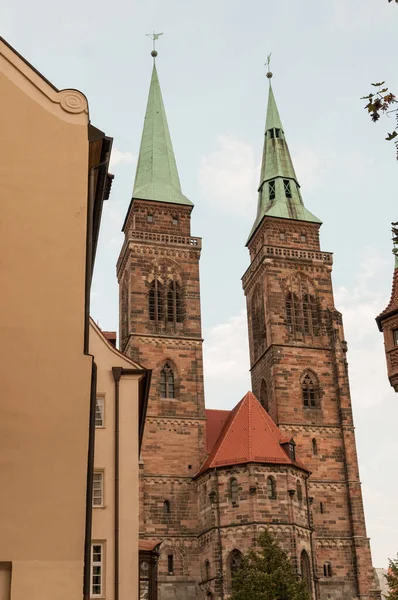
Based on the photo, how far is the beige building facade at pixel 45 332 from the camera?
11.5 m

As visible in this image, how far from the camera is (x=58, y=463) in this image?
12.0m

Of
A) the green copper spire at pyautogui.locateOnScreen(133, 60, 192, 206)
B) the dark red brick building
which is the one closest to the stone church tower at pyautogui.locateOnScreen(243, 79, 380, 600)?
the green copper spire at pyautogui.locateOnScreen(133, 60, 192, 206)

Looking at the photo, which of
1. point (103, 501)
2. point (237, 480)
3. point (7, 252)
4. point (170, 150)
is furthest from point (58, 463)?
point (170, 150)

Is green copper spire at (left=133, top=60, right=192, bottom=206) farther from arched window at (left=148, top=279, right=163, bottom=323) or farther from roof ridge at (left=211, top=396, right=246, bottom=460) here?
roof ridge at (left=211, top=396, right=246, bottom=460)

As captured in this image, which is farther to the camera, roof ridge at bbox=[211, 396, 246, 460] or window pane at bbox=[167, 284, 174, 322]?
window pane at bbox=[167, 284, 174, 322]

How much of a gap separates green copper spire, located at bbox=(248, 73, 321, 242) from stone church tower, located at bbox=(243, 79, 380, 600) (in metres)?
0.14

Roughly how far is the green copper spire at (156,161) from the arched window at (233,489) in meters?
19.4

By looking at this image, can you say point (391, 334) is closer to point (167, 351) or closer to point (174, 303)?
point (167, 351)

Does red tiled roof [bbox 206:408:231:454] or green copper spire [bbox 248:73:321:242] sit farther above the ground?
green copper spire [bbox 248:73:321:242]

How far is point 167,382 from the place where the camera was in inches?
1935

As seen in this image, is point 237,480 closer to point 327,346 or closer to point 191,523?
point 191,523

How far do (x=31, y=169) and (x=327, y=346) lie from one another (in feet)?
130

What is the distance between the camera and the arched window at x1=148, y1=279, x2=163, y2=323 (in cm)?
5059

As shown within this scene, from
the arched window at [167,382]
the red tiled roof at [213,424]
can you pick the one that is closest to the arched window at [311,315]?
the red tiled roof at [213,424]
